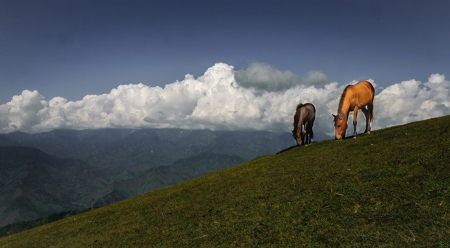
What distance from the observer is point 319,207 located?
46.0ft

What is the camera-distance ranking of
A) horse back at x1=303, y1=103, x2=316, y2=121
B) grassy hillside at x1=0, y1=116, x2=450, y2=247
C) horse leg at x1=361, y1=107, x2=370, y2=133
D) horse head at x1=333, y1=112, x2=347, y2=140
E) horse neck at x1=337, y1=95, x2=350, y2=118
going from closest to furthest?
grassy hillside at x1=0, y1=116, x2=450, y2=247 → horse neck at x1=337, y1=95, x2=350, y2=118 → horse head at x1=333, y1=112, x2=347, y2=140 → horse leg at x1=361, y1=107, x2=370, y2=133 → horse back at x1=303, y1=103, x2=316, y2=121

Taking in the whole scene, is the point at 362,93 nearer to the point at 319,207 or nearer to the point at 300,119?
the point at 300,119

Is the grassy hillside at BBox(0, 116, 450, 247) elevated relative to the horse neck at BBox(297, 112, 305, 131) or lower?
lower

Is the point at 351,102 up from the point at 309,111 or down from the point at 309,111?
down

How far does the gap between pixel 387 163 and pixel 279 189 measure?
6223 mm

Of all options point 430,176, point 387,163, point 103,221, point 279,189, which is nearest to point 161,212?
point 103,221

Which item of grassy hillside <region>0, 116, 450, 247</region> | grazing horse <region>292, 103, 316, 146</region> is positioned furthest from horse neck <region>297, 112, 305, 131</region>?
grassy hillside <region>0, 116, 450, 247</region>

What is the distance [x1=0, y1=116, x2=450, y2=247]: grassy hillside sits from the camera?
11.0 metres

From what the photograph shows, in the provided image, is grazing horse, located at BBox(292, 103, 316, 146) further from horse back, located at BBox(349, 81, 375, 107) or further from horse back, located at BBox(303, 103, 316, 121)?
horse back, located at BBox(349, 81, 375, 107)

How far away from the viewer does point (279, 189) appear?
1853 cm

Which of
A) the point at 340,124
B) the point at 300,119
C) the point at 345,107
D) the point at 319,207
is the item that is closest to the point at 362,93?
the point at 345,107

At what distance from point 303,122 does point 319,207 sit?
20619 millimetres

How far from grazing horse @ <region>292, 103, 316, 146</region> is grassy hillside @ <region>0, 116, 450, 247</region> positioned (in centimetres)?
719

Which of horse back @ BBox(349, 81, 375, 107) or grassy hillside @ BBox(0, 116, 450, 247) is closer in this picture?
grassy hillside @ BBox(0, 116, 450, 247)
